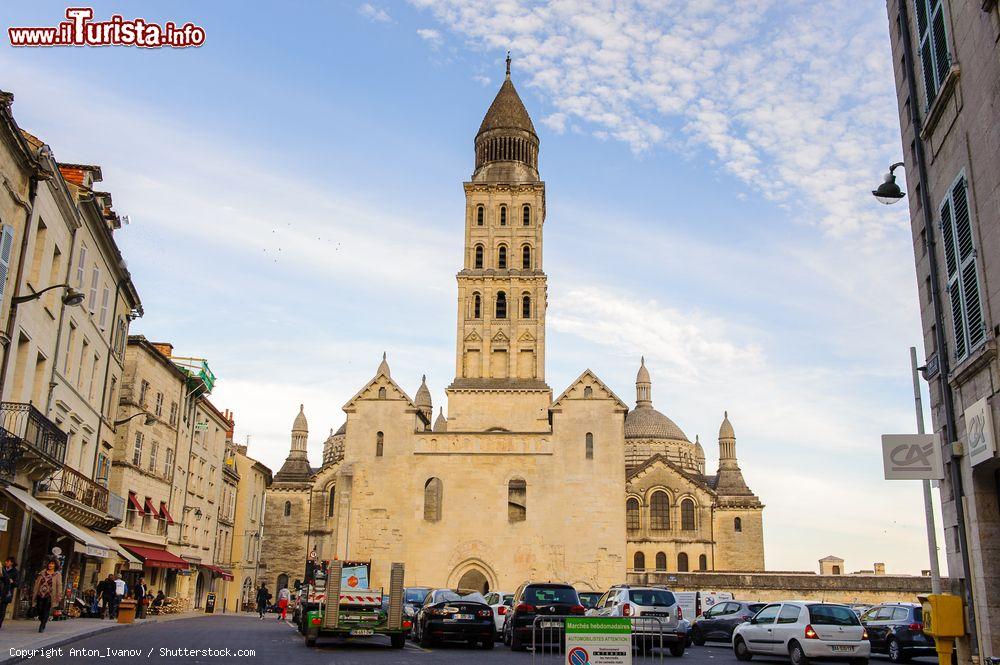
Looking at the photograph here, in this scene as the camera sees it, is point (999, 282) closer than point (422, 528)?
Yes

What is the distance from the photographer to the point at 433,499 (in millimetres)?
52406

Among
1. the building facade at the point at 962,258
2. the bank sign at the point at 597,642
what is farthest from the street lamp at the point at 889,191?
the bank sign at the point at 597,642

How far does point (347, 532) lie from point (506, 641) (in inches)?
1067

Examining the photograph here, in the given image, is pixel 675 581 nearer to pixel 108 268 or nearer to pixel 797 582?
pixel 797 582

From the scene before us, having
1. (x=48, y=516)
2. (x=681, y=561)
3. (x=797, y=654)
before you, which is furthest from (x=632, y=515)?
(x=48, y=516)

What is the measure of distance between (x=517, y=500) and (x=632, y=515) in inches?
651

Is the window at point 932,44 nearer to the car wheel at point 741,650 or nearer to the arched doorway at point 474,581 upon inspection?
the car wheel at point 741,650

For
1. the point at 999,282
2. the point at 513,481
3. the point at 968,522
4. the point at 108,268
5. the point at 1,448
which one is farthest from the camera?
the point at 513,481

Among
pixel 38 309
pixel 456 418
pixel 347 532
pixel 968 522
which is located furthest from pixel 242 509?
pixel 968 522

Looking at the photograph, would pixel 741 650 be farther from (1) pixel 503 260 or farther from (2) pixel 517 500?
(1) pixel 503 260

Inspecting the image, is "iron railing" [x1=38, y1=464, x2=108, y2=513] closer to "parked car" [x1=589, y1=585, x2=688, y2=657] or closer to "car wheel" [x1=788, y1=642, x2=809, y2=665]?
"parked car" [x1=589, y1=585, x2=688, y2=657]

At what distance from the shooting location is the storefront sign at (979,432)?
10406 mm

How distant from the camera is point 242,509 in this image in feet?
184

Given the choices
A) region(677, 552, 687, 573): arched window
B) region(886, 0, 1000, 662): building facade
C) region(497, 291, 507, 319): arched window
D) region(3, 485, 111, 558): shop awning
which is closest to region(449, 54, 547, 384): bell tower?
region(497, 291, 507, 319): arched window
